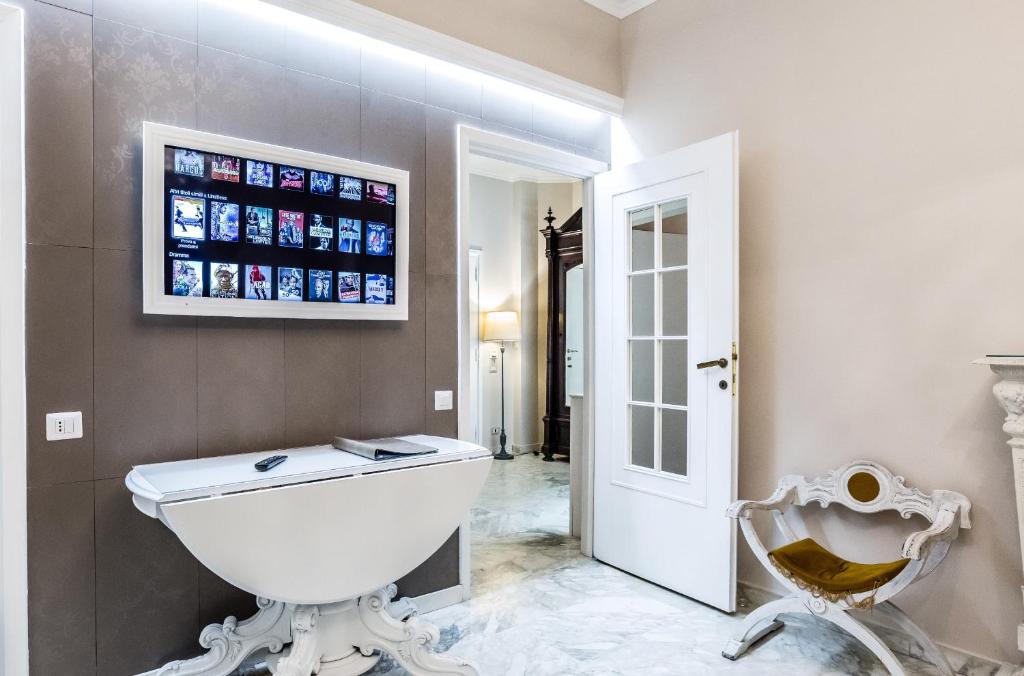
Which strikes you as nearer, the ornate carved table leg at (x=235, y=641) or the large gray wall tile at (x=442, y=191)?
the ornate carved table leg at (x=235, y=641)

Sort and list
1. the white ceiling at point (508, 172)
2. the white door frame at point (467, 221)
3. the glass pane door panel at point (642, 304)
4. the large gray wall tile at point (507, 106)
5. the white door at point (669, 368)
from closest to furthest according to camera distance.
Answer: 1. the white door at point (669, 368)
2. the white door frame at point (467, 221)
3. the large gray wall tile at point (507, 106)
4. the glass pane door panel at point (642, 304)
5. the white ceiling at point (508, 172)

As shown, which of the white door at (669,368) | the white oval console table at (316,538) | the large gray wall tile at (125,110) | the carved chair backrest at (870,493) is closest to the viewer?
the white oval console table at (316,538)

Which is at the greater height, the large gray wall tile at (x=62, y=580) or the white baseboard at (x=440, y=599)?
the large gray wall tile at (x=62, y=580)

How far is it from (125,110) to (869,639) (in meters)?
2.92

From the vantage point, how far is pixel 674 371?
279 centimetres

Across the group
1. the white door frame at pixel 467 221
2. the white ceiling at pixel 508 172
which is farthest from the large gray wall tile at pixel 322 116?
the white ceiling at pixel 508 172

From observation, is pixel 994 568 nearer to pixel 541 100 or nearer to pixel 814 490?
pixel 814 490

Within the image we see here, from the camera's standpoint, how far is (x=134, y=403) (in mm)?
1922

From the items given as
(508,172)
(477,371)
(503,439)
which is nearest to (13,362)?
(477,371)

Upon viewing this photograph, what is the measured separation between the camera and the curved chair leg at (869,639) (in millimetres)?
1929

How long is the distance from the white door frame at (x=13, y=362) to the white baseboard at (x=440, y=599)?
1307 millimetres

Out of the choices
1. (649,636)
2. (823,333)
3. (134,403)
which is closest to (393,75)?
(134,403)

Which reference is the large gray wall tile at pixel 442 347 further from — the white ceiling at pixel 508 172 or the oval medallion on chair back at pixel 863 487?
the white ceiling at pixel 508 172

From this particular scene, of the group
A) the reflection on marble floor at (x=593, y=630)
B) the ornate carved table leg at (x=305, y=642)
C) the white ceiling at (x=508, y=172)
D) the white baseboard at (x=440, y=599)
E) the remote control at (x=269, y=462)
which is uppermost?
the white ceiling at (x=508, y=172)
